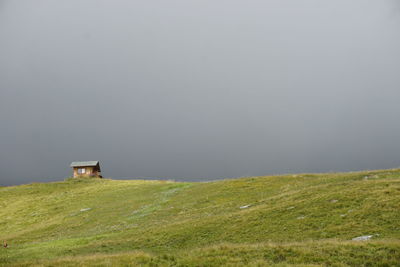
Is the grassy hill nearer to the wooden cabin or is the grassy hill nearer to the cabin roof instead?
the wooden cabin

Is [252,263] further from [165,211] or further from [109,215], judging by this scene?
[109,215]

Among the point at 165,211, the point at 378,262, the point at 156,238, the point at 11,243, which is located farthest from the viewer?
the point at 165,211

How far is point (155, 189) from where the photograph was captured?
60375 mm

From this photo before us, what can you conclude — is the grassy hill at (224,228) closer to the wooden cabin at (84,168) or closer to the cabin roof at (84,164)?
the wooden cabin at (84,168)

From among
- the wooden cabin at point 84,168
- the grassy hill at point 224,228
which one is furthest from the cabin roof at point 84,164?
the grassy hill at point 224,228

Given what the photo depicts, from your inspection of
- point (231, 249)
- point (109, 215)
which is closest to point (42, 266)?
point (231, 249)

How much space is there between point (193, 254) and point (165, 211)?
79.5 ft

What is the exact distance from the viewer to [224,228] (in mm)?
24391

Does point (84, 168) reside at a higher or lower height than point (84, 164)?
lower

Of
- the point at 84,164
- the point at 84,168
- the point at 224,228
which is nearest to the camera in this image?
the point at 224,228

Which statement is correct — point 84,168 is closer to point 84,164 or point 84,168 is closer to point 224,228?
point 84,164

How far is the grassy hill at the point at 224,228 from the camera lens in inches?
568

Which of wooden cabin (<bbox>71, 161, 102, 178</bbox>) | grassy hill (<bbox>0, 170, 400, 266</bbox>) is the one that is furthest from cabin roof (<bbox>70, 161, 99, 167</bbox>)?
grassy hill (<bbox>0, 170, 400, 266</bbox>)

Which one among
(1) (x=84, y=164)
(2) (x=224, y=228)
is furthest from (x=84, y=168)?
(2) (x=224, y=228)
